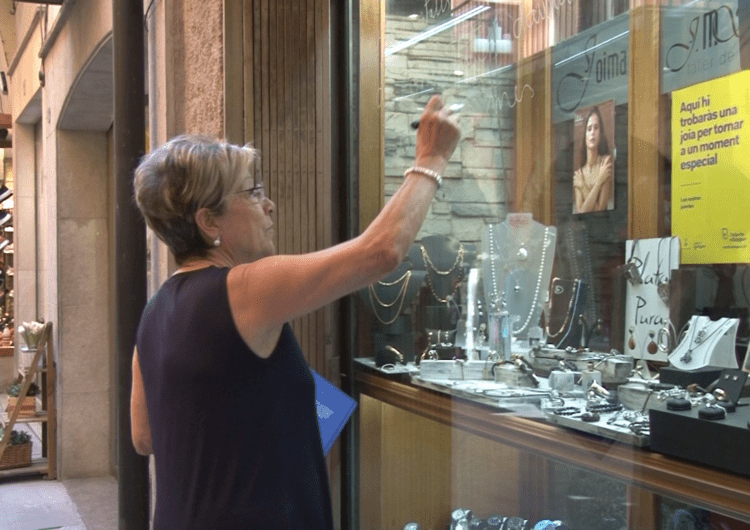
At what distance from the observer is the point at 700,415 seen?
1.74 meters

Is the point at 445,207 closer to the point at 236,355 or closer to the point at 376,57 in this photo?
the point at 376,57

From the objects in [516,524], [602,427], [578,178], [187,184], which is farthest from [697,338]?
[187,184]

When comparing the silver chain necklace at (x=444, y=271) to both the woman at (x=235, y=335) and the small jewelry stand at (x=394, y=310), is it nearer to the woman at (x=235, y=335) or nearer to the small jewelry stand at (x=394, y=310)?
the small jewelry stand at (x=394, y=310)

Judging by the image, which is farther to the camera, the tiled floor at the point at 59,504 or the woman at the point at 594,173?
the tiled floor at the point at 59,504

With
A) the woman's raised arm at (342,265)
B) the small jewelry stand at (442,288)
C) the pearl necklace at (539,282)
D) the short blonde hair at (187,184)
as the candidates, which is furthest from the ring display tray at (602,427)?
the short blonde hair at (187,184)

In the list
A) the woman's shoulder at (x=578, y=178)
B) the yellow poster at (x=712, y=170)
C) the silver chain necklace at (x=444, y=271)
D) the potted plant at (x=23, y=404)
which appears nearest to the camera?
the yellow poster at (x=712, y=170)

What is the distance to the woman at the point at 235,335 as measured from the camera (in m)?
1.50

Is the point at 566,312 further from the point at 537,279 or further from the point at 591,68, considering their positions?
the point at 591,68

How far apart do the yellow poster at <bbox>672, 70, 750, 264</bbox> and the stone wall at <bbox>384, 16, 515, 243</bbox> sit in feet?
1.99

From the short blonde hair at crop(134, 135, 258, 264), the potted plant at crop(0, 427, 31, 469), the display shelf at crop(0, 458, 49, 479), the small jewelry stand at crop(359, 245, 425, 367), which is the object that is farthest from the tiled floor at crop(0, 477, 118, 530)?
the short blonde hair at crop(134, 135, 258, 264)

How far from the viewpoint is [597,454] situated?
2.03 metres

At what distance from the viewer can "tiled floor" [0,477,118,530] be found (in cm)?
548

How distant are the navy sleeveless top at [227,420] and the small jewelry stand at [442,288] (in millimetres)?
1232

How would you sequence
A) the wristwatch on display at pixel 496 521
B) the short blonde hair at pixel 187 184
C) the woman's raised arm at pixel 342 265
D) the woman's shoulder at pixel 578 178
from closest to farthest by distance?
the woman's raised arm at pixel 342 265, the short blonde hair at pixel 187 184, the woman's shoulder at pixel 578 178, the wristwatch on display at pixel 496 521
